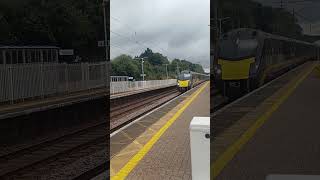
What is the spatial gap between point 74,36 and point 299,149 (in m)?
1.61

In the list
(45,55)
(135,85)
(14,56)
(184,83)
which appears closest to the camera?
(135,85)

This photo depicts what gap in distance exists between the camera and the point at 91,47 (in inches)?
100

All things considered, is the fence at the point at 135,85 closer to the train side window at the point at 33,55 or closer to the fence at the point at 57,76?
the fence at the point at 57,76

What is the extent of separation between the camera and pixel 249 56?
1854 mm

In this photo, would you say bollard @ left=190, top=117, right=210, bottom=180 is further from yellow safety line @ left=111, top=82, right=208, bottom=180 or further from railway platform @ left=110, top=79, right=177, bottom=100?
yellow safety line @ left=111, top=82, right=208, bottom=180

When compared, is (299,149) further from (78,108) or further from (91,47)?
(78,108)

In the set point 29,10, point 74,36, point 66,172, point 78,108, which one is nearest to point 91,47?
point 74,36

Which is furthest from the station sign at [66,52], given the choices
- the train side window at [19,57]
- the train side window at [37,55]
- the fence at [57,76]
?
the train side window at [19,57]

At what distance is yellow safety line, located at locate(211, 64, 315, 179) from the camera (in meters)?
1.80

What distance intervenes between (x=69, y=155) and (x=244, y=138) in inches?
147

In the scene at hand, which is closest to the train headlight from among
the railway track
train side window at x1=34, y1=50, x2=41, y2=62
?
the railway track

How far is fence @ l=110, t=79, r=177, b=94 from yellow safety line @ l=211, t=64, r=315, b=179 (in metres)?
0.78

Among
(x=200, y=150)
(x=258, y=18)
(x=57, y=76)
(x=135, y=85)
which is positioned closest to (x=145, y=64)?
(x=135, y=85)

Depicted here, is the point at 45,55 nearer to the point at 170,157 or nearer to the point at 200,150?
the point at 170,157
